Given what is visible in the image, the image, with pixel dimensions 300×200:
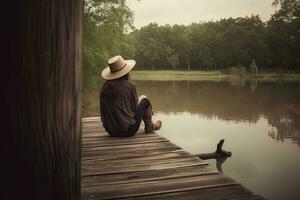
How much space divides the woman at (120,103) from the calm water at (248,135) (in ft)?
12.1

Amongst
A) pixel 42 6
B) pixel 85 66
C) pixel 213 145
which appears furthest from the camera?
pixel 85 66

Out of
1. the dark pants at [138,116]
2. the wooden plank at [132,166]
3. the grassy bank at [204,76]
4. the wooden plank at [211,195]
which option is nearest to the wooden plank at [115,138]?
the dark pants at [138,116]

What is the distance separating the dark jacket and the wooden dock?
40 centimetres

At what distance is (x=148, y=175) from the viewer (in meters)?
3.79

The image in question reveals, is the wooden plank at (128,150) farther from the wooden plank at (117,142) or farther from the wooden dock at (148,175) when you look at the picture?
the wooden plank at (117,142)

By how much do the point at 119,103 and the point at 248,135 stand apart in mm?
9618

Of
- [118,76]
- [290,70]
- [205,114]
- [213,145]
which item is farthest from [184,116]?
[290,70]

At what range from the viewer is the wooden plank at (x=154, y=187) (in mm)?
3155

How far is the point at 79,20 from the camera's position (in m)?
1.31

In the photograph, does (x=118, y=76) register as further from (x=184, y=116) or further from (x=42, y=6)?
(x=184, y=116)

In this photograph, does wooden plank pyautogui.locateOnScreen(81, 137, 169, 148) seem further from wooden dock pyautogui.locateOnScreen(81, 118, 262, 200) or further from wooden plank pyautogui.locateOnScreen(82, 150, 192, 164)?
wooden plank pyautogui.locateOnScreen(82, 150, 192, 164)

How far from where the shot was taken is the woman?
5.67 m

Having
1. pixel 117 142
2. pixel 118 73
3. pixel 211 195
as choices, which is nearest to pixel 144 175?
pixel 211 195

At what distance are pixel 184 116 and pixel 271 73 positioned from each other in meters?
56.2
